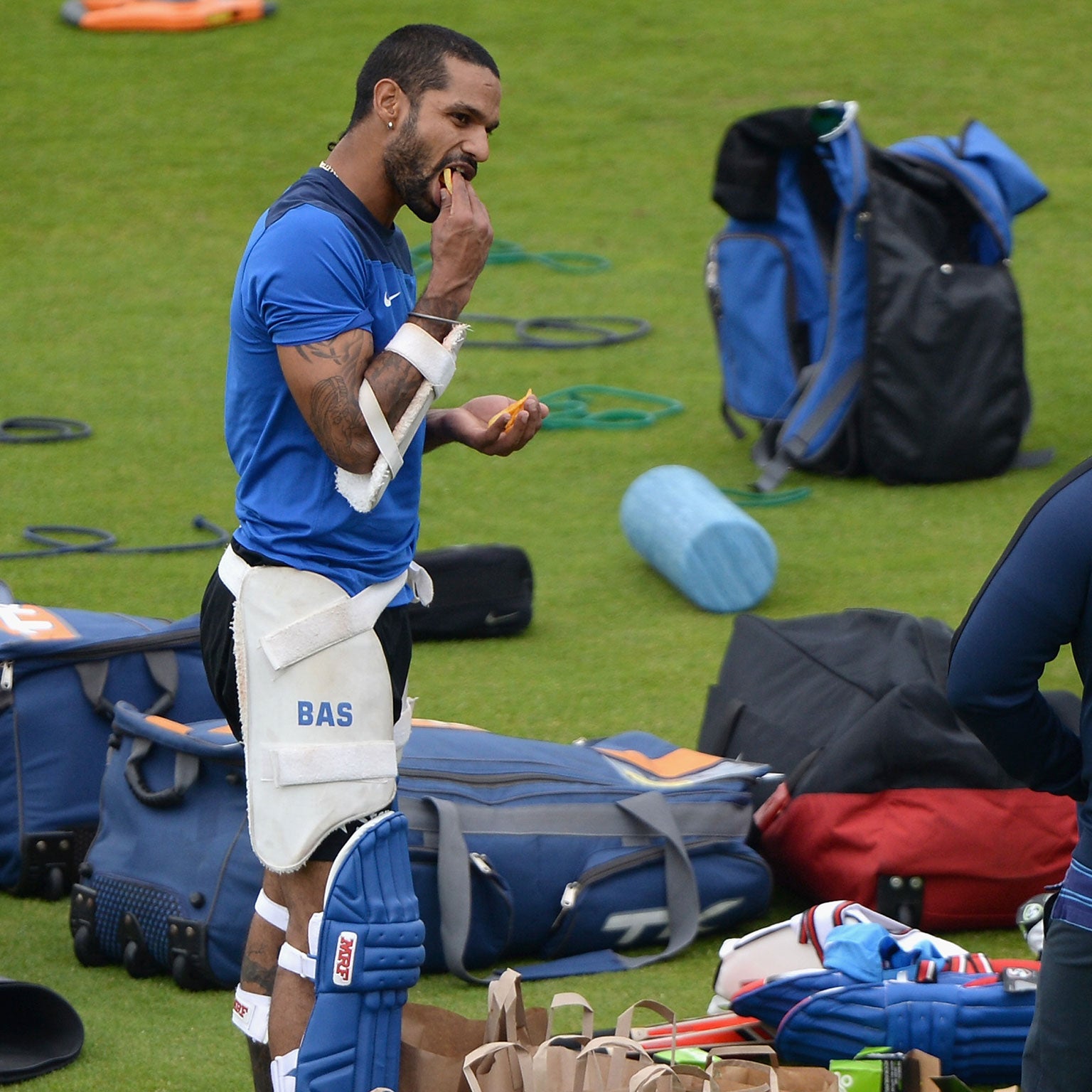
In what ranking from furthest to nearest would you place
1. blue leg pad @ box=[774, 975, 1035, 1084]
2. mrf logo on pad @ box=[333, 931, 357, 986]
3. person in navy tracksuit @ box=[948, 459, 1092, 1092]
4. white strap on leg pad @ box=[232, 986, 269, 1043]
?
blue leg pad @ box=[774, 975, 1035, 1084], white strap on leg pad @ box=[232, 986, 269, 1043], mrf logo on pad @ box=[333, 931, 357, 986], person in navy tracksuit @ box=[948, 459, 1092, 1092]

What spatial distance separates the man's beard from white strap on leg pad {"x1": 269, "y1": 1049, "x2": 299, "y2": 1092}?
1.24 metres

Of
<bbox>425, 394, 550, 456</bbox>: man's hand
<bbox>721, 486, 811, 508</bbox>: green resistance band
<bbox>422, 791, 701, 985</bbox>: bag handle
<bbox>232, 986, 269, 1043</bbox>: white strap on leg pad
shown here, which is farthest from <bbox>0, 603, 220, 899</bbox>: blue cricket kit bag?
<bbox>721, 486, 811, 508</bbox>: green resistance band

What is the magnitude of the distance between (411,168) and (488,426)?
1.50ft

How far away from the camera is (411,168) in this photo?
8.30ft

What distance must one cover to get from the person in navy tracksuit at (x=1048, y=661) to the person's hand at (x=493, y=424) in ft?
2.66

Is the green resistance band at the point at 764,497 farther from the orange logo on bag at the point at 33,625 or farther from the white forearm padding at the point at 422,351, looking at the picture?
the white forearm padding at the point at 422,351

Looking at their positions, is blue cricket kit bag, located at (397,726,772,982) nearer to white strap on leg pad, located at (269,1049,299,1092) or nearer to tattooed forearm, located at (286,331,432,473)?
white strap on leg pad, located at (269,1049,299,1092)

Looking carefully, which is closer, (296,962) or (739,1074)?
(296,962)

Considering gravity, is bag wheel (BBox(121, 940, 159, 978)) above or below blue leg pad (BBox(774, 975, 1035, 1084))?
below

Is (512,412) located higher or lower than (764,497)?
higher

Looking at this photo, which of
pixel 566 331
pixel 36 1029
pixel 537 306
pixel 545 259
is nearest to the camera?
pixel 36 1029

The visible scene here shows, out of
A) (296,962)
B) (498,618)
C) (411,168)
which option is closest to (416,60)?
(411,168)

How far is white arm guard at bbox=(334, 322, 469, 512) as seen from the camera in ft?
7.95

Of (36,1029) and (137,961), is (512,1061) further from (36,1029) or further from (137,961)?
(137,961)
